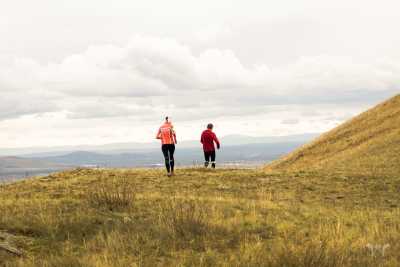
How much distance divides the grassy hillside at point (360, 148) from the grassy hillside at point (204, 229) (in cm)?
1078

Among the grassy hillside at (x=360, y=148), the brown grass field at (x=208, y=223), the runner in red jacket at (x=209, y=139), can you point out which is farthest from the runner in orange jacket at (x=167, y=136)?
the grassy hillside at (x=360, y=148)

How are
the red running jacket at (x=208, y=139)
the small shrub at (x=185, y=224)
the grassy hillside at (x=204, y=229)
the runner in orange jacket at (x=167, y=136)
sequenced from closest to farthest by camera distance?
the grassy hillside at (x=204, y=229), the small shrub at (x=185, y=224), the runner in orange jacket at (x=167, y=136), the red running jacket at (x=208, y=139)

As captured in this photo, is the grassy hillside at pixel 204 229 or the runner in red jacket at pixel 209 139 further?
the runner in red jacket at pixel 209 139

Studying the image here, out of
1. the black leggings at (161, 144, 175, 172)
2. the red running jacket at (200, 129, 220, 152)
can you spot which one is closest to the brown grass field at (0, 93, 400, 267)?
the black leggings at (161, 144, 175, 172)

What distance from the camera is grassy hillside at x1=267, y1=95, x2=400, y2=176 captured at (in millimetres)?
30469

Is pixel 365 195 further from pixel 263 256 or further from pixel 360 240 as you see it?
pixel 263 256

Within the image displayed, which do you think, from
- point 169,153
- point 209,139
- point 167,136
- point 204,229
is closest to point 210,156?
point 209,139

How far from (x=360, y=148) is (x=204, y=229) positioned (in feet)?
99.5

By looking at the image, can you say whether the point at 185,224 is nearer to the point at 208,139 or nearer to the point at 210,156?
the point at 208,139

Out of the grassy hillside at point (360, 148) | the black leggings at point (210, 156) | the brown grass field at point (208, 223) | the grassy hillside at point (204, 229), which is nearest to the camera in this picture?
A: the grassy hillside at point (204, 229)

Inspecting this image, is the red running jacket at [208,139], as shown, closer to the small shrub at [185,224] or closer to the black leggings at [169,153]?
the black leggings at [169,153]

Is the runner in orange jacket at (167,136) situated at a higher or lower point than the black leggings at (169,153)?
higher

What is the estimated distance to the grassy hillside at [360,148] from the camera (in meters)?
30.5

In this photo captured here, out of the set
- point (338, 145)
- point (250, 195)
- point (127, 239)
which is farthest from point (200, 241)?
point (338, 145)
